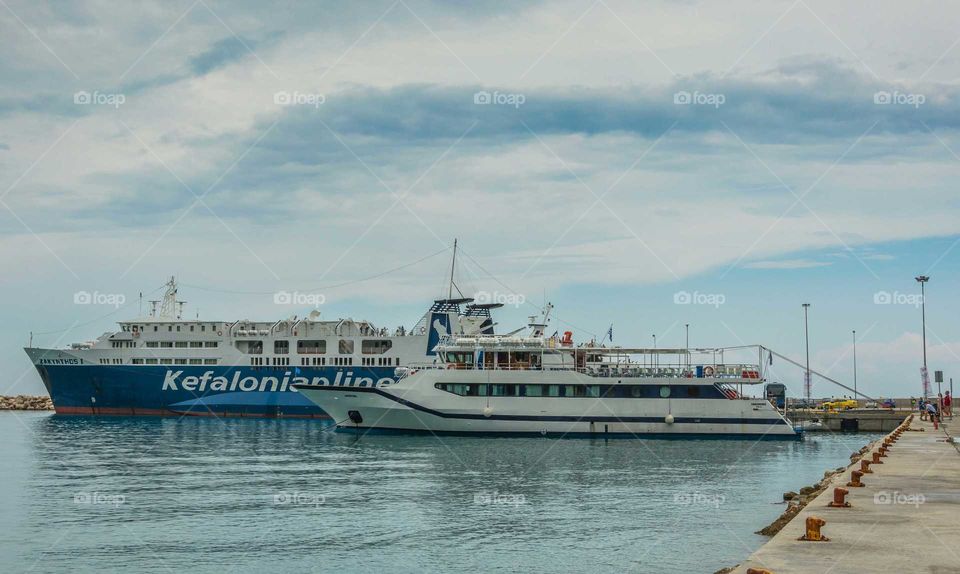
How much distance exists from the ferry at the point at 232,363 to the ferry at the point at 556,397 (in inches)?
896

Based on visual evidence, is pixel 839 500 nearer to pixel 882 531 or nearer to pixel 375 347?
pixel 882 531

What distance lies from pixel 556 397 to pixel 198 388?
123 feet

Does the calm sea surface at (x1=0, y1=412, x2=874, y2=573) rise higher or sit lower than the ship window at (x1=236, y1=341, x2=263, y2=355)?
lower

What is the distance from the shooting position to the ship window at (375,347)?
3068 inches

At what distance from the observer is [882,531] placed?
14797mm

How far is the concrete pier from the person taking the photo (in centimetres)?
1238

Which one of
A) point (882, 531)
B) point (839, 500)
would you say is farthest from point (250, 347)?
point (882, 531)

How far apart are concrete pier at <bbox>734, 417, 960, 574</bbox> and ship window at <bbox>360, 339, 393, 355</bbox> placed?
186 feet

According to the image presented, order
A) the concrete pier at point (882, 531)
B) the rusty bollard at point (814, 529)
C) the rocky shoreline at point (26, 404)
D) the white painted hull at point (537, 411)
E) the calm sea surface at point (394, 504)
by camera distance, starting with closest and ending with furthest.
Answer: the concrete pier at point (882, 531), the rusty bollard at point (814, 529), the calm sea surface at point (394, 504), the white painted hull at point (537, 411), the rocky shoreline at point (26, 404)

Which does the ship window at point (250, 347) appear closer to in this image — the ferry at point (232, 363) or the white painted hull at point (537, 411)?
the ferry at point (232, 363)

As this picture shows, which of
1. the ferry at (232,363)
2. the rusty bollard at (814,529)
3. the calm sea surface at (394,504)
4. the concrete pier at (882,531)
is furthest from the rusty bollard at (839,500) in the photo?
the ferry at (232,363)

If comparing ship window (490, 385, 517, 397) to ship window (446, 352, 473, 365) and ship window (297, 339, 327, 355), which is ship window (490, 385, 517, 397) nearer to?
ship window (446, 352, 473, 365)

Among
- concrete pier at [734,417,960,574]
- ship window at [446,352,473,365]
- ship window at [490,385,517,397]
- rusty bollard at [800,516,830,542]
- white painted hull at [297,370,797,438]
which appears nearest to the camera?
concrete pier at [734,417,960,574]

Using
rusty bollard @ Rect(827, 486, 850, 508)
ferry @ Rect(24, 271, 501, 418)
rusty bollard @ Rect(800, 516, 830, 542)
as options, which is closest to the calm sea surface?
rusty bollard @ Rect(827, 486, 850, 508)
